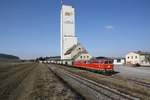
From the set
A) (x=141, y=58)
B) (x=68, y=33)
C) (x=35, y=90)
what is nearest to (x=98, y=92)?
(x=35, y=90)

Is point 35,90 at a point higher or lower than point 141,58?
lower

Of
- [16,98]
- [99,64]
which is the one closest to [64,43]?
[99,64]

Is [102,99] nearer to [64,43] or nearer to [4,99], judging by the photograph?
[4,99]

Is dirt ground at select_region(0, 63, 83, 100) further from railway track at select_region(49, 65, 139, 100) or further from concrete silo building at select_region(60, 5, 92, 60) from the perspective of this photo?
concrete silo building at select_region(60, 5, 92, 60)

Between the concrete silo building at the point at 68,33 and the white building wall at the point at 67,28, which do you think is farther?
the white building wall at the point at 67,28

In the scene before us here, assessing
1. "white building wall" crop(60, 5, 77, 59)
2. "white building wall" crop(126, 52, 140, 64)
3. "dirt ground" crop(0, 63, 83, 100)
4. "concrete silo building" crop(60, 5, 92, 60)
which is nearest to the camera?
"dirt ground" crop(0, 63, 83, 100)

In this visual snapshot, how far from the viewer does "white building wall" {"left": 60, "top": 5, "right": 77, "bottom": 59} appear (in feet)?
359

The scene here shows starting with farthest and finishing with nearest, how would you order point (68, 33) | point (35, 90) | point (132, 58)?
point (68, 33) < point (132, 58) < point (35, 90)

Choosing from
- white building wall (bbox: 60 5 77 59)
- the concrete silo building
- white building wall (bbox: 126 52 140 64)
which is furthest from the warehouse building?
white building wall (bbox: 60 5 77 59)

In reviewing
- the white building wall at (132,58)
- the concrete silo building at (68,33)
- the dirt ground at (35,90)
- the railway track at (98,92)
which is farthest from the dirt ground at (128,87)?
the concrete silo building at (68,33)

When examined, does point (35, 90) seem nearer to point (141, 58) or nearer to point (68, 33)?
point (141, 58)

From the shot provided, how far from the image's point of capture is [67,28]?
112 meters

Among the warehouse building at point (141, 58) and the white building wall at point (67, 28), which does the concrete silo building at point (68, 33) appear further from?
the warehouse building at point (141, 58)

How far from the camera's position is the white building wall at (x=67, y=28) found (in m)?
109
